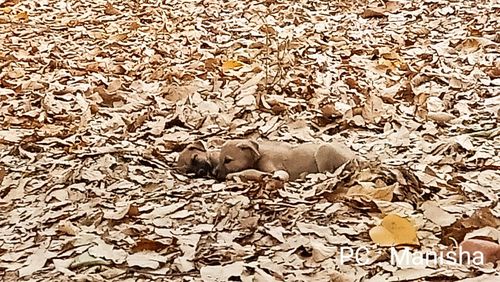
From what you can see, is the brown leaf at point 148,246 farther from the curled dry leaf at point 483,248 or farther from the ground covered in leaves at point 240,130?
the curled dry leaf at point 483,248

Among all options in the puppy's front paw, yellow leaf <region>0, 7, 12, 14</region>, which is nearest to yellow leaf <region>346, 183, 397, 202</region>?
the puppy's front paw

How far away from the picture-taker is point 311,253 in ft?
6.88

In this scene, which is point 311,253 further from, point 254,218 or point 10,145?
point 10,145

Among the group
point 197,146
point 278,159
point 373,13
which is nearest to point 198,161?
point 197,146

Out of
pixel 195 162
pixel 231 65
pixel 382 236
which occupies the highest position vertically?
pixel 382 236

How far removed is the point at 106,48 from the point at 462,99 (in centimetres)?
206

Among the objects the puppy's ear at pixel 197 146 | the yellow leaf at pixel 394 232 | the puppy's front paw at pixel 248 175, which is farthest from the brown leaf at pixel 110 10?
the yellow leaf at pixel 394 232

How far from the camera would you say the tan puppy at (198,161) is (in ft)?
8.90

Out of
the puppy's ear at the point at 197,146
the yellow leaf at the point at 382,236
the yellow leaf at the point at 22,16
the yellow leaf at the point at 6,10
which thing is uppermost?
the yellow leaf at the point at 382,236

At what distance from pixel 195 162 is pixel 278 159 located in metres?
0.29

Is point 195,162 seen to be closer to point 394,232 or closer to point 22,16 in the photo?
point 394,232

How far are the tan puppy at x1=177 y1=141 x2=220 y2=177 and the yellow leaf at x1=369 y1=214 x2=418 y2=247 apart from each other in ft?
2.46

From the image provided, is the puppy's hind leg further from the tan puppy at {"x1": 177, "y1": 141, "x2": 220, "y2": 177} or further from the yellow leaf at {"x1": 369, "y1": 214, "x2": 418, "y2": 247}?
the yellow leaf at {"x1": 369, "y1": 214, "x2": 418, "y2": 247}

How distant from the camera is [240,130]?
3145 mm
